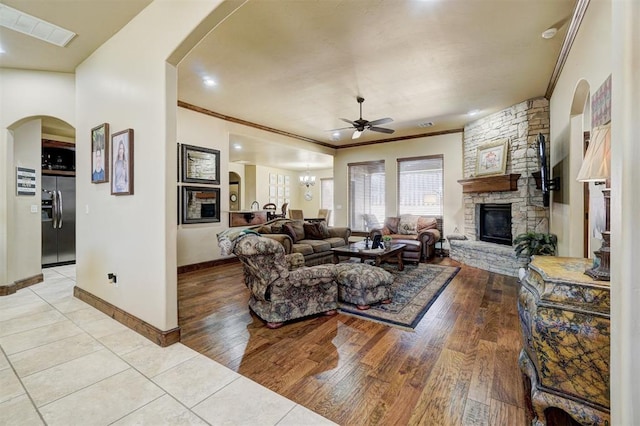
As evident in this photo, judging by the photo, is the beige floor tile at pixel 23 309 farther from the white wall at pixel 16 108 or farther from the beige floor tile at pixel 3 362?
the beige floor tile at pixel 3 362

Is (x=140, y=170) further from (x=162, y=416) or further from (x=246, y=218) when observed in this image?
(x=246, y=218)

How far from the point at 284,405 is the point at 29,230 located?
497cm

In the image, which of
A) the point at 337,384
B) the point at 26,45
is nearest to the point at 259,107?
the point at 26,45

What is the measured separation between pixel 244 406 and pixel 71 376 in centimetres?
136

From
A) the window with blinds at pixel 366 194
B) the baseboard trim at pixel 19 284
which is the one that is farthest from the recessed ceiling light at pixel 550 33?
the baseboard trim at pixel 19 284

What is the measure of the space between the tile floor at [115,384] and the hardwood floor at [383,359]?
158 mm

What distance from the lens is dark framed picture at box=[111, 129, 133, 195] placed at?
9.06 ft

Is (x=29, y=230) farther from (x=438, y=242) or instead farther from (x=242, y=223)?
Answer: (x=438, y=242)

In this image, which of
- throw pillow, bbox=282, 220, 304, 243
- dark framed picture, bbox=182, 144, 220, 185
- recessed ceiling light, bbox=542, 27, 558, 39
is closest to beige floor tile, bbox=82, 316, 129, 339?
dark framed picture, bbox=182, 144, 220, 185

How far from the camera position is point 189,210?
534 centimetres

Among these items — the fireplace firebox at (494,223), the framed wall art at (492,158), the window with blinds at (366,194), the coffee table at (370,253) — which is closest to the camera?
the coffee table at (370,253)

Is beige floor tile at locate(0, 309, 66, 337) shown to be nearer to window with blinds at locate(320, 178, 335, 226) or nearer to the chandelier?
the chandelier

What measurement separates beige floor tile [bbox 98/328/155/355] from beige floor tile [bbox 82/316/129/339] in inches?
3.2

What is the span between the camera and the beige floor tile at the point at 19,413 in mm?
1595
